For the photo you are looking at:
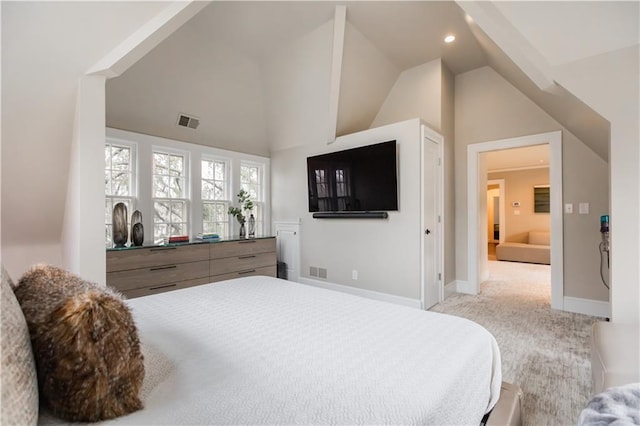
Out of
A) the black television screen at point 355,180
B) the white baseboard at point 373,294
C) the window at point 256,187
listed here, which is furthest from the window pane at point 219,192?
the white baseboard at point 373,294

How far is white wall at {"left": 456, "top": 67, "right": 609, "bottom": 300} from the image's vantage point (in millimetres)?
3316

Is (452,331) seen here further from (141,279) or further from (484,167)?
(484,167)

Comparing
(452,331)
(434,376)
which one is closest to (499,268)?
(452,331)

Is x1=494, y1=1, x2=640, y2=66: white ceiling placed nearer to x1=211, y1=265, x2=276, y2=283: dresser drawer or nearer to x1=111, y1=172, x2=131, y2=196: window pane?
x1=211, y1=265, x2=276, y2=283: dresser drawer

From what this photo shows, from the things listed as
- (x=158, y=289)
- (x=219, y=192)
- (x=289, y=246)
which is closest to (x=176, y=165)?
(x=219, y=192)

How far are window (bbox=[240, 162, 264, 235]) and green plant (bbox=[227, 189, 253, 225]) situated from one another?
0.17 meters

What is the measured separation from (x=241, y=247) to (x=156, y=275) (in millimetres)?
1087

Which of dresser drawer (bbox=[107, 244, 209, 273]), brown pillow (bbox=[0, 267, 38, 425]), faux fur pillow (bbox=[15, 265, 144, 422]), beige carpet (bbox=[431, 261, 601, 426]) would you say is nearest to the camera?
brown pillow (bbox=[0, 267, 38, 425])

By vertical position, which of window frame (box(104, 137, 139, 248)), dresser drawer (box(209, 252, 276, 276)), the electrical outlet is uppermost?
window frame (box(104, 137, 139, 248))

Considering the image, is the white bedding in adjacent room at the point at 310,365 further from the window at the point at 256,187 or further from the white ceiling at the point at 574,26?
the window at the point at 256,187

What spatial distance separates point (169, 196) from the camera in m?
3.85

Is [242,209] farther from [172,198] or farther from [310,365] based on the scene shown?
[310,365]

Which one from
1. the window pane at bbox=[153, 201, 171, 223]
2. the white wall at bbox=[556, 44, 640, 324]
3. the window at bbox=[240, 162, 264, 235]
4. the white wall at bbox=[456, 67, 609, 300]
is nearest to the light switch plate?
the white wall at bbox=[456, 67, 609, 300]

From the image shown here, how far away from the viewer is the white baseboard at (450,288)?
3.99 meters
